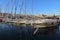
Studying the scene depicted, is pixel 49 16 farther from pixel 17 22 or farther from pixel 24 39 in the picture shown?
pixel 24 39

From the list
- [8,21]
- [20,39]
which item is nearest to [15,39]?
[20,39]

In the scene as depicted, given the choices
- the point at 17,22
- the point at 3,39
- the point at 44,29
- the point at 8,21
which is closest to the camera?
the point at 3,39

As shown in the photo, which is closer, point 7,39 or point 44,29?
point 7,39

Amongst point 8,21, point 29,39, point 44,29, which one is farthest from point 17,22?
point 29,39

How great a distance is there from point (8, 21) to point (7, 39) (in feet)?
94.2

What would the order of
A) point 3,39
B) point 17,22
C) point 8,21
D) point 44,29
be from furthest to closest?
point 8,21
point 17,22
point 44,29
point 3,39

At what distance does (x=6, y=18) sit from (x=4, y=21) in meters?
1.50

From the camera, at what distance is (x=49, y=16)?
42.9 m

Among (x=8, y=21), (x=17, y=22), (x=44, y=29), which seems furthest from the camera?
(x=8, y=21)

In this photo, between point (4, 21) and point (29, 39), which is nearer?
point (29, 39)

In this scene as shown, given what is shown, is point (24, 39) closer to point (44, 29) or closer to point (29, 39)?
point (29, 39)

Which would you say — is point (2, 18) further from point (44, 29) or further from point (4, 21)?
point (44, 29)

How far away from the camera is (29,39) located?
14.8 metres

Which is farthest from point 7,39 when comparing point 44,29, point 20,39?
point 44,29
